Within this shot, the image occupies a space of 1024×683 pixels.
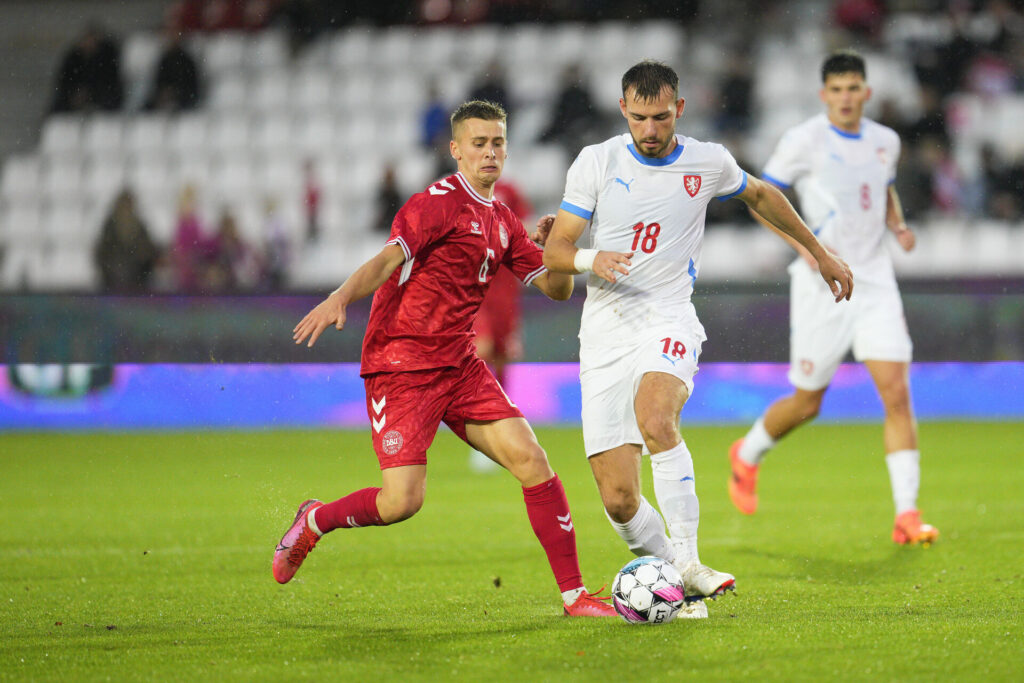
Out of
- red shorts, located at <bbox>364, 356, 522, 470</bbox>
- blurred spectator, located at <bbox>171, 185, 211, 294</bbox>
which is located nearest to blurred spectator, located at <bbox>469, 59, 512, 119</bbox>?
blurred spectator, located at <bbox>171, 185, 211, 294</bbox>

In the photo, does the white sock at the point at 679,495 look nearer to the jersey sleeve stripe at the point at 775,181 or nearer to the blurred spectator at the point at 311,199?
the jersey sleeve stripe at the point at 775,181

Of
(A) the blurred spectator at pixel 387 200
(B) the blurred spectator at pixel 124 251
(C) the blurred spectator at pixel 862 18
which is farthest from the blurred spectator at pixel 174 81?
(C) the blurred spectator at pixel 862 18

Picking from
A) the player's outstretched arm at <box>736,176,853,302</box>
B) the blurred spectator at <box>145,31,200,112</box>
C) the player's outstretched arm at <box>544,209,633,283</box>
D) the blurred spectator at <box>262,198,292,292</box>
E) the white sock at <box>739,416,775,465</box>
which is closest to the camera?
the player's outstretched arm at <box>544,209,633,283</box>

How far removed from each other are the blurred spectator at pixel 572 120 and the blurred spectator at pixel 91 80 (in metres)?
5.33

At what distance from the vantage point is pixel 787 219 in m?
5.02

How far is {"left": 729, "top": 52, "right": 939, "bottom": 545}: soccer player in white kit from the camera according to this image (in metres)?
6.58

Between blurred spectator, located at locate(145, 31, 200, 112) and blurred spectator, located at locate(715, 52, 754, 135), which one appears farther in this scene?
blurred spectator, located at locate(145, 31, 200, 112)

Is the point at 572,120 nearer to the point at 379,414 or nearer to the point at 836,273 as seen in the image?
the point at 836,273

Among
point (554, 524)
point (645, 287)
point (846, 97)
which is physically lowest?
point (554, 524)

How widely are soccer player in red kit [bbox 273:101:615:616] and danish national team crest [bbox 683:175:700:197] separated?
581mm

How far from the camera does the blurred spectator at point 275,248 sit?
13453 mm

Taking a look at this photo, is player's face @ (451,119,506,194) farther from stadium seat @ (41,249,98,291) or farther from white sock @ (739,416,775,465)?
stadium seat @ (41,249,98,291)

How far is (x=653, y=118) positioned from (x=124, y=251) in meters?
9.24

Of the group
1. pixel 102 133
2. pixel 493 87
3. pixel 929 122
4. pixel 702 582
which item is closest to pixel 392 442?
pixel 702 582
